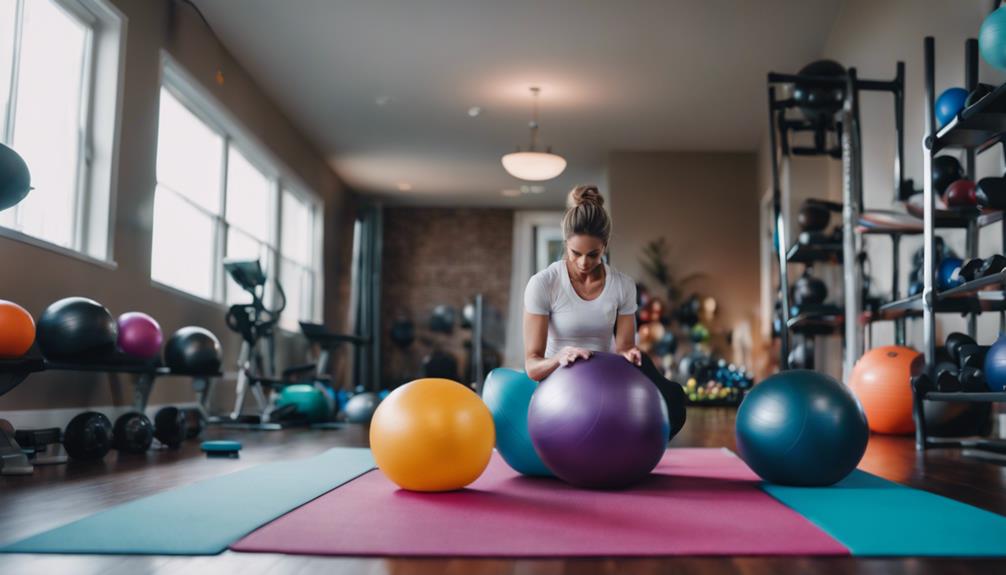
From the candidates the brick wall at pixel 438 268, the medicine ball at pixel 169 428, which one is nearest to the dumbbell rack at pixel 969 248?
the medicine ball at pixel 169 428

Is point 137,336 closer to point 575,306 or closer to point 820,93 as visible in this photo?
point 575,306

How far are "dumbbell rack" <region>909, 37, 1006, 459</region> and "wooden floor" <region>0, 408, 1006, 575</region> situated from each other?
0.20 metres

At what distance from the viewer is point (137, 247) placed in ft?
17.1

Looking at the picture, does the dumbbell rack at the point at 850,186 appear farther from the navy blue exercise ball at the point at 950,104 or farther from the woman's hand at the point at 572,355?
the woman's hand at the point at 572,355

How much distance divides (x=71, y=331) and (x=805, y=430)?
112 inches

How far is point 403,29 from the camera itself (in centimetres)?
645

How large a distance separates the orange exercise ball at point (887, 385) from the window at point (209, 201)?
429 centimetres

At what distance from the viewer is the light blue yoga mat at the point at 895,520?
5.59 ft

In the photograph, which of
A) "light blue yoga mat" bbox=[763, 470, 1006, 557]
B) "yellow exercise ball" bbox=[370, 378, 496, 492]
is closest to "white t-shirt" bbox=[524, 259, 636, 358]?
"yellow exercise ball" bbox=[370, 378, 496, 492]

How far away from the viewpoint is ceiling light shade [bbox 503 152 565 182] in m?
7.89

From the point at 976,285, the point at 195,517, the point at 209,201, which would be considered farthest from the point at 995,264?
the point at 209,201

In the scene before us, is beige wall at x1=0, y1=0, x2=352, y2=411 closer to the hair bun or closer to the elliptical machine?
the elliptical machine

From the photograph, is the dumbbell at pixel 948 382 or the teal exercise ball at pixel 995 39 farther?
the dumbbell at pixel 948 382

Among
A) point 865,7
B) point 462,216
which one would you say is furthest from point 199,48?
point 462,216
